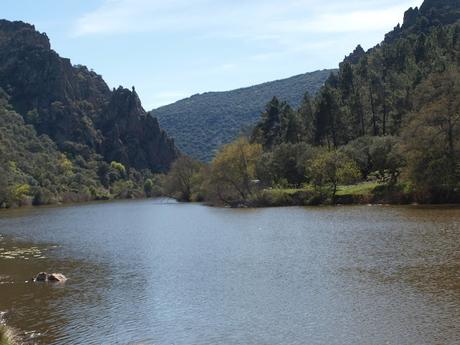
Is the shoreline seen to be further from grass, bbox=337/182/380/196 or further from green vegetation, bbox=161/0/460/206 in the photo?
grass, bbox=337/182/380/196

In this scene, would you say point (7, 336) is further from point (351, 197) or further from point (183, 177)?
point (183, 177)

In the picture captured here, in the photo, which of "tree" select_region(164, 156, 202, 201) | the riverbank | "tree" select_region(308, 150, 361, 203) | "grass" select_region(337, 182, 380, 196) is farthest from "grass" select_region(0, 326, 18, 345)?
"tree" select_region(164, 156, 202, 201)

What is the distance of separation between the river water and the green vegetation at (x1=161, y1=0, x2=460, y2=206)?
71.1ft

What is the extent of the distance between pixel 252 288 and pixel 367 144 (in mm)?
82624

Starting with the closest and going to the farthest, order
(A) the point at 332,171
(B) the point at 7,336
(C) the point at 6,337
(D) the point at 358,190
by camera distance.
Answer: (C) the point at 6,337 → (B) the point at 7,336 → (D) the point at 358,190 → (A) the point at 332,171

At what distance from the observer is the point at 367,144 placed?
107m

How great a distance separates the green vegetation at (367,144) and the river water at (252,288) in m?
21.7

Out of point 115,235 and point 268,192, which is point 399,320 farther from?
point 268,192

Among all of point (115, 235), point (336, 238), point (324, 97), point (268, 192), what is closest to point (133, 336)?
point (336, 238)

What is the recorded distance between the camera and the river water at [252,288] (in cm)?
2195

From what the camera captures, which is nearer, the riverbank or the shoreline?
the shoreline

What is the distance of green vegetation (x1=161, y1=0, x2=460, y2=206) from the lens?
2931 inches

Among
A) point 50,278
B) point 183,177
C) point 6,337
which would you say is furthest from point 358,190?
point 6,337

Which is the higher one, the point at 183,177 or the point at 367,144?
the point at 367,144
